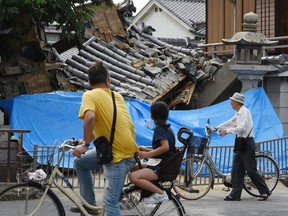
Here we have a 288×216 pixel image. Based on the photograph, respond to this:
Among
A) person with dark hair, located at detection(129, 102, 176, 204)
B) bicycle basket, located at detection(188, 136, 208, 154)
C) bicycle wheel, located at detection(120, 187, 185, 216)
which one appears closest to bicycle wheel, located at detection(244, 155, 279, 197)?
bicycle basket, located at detection(188, 136, 208, 154)

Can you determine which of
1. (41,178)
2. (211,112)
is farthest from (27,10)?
(41,178)

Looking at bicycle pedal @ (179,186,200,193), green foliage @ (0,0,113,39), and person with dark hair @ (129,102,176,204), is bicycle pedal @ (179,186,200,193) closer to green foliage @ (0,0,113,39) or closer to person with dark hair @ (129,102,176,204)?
person with dark hair @ (129,102,176,204)

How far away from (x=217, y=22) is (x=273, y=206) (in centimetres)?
1304

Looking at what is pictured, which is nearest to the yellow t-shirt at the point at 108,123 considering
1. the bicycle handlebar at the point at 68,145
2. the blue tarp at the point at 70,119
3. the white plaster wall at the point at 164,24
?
the bicycle handlebar at the point at 68,145

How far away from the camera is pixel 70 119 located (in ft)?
51.8

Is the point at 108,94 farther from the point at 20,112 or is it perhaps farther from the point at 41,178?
the point at 20,112

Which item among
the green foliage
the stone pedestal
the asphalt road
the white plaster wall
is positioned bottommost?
the asphalt road

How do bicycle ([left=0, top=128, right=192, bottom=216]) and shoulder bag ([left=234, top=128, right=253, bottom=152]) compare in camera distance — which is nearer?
bicycle ([left=0, top=128, right=192, bottom=216])

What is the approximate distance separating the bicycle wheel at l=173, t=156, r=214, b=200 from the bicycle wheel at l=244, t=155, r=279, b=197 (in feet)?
2.32

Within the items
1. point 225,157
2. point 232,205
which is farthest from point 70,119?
point 232,205

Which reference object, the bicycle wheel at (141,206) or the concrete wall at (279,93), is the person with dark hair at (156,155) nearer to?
the bicycle wheel at (141,206)

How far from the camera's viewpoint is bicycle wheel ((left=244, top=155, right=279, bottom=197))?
42.1 feet

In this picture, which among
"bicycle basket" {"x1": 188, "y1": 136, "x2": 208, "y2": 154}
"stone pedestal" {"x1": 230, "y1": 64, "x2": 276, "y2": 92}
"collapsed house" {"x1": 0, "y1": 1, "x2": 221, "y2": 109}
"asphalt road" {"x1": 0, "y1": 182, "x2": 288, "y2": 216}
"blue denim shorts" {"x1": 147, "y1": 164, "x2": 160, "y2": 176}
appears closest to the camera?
"blue denim shorts" {"x1": 147, "y1": 164, "x2": 160, "y2": 176}

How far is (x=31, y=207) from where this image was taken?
25.3 ft
